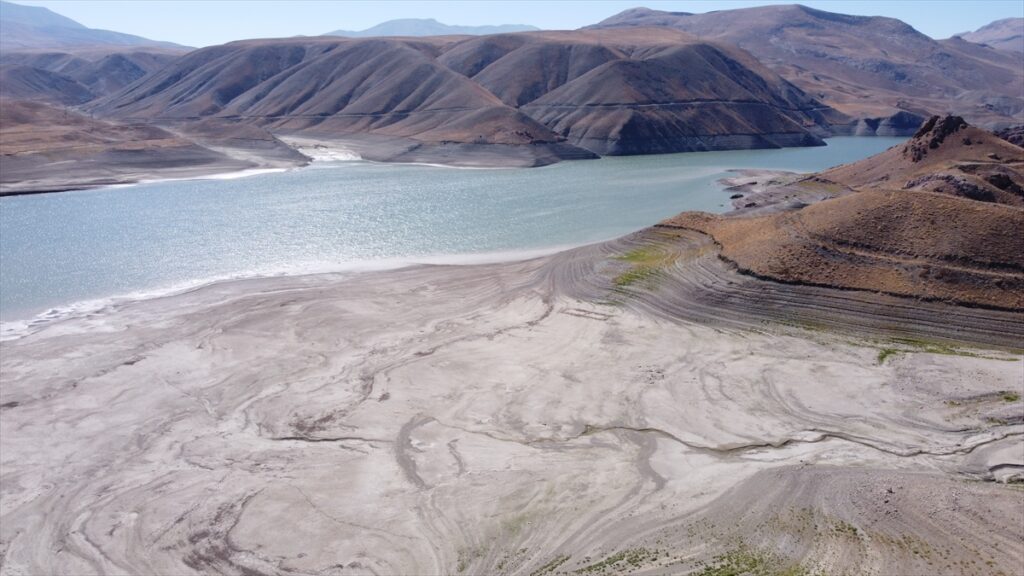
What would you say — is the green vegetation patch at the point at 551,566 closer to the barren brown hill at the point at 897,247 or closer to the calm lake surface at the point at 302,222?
the barren brown hill at the point at 897,247

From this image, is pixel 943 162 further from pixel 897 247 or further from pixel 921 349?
pixel 921 349

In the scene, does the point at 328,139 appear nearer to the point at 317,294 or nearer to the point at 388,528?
the point at 317,294

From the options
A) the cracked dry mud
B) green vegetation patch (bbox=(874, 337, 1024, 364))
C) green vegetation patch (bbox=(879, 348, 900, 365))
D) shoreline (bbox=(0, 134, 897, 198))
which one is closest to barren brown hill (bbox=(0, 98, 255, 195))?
shoreline (bbox=(0, 134, 897, 198))

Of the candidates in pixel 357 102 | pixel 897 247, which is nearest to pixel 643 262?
pixel 897 247

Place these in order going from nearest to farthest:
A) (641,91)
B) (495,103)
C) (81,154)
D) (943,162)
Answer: (943,162) → (81,154) → (495,103) → (641,91)

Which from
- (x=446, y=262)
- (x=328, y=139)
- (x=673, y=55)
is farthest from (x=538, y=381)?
(x=673, y=55)

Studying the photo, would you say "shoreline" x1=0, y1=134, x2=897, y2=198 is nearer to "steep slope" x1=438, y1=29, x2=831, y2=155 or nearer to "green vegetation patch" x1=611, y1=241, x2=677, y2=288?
"steep slope" x1=438, y1=29, x2=831, y2=155

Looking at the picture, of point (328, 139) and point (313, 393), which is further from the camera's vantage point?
point (328, 139)
